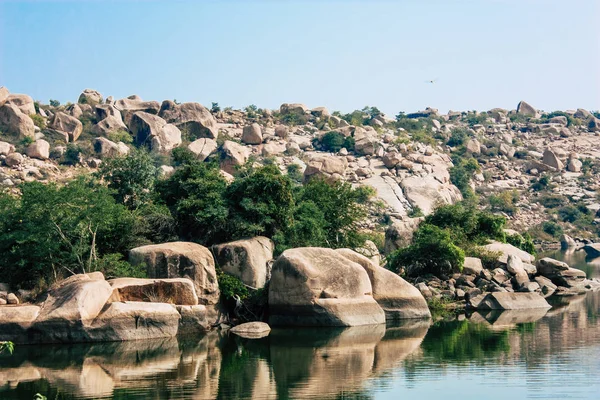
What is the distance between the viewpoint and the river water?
1711 cm

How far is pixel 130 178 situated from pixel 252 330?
12.6m

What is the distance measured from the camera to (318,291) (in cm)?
2556

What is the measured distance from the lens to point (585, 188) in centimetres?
7544

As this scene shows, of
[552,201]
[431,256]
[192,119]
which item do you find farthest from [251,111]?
[431,256]

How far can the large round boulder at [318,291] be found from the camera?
Result: 83.7 feet

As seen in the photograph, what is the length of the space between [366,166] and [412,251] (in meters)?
33.7

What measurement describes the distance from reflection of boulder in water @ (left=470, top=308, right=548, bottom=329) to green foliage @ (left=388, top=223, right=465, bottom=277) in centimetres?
308

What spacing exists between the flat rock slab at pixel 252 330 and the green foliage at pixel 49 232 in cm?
509

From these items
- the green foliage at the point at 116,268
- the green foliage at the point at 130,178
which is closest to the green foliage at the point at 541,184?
the green foliage at the point at 130,178

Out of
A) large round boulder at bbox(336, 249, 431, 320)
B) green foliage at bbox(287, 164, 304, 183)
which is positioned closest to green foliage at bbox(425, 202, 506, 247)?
large round boulder at bbox(336, 249, 431, 320)

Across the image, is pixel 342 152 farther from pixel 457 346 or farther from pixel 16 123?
pixel 457 346

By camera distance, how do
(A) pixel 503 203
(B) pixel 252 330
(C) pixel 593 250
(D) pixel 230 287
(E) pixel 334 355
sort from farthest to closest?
(A) pixel 503 203 → (C) pixel 593 250 → (D) pixel 230 287 → (B) pixel 252 330 → (E) pixel 334 355

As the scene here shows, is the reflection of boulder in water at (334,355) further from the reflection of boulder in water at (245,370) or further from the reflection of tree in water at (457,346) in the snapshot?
the reflection of tree in water at (457,346)

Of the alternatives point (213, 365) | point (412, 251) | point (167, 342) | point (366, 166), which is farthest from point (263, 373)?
point (366, 166)
